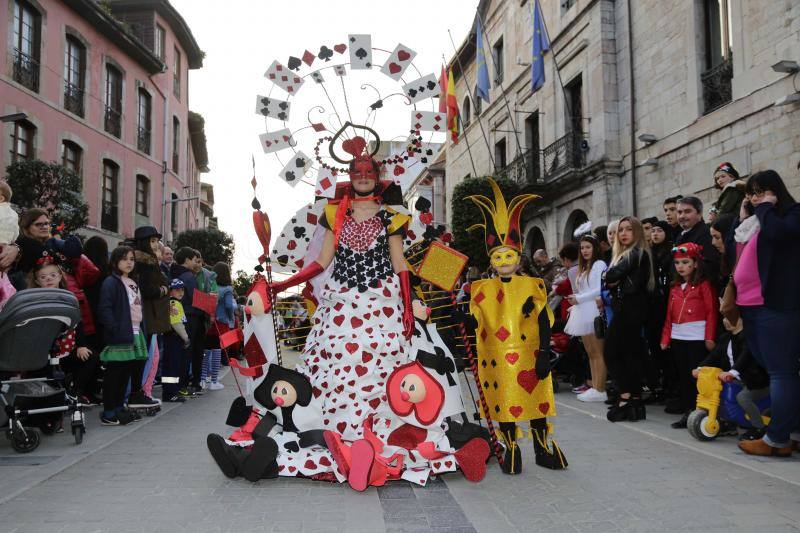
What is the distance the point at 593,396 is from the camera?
7828 millimetres

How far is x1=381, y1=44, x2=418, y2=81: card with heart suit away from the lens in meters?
4.78

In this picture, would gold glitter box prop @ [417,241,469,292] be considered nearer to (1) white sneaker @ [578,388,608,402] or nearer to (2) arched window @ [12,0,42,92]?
(1) white sneaker @ [578,388,608,402]

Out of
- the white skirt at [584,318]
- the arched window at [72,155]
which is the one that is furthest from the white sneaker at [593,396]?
the arched window at [72,155]

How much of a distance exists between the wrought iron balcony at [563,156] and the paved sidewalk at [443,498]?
14881 mm

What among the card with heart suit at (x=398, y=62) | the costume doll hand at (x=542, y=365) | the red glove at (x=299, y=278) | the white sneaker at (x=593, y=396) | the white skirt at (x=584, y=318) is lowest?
the white sneaker at (x=593, y=396)

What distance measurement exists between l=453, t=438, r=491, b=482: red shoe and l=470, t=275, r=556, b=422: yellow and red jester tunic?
1.10 feet

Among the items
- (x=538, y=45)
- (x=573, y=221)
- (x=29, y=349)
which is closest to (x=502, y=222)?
(x=29, y=349)

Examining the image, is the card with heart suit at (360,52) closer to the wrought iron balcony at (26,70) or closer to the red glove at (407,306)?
the red glove at (407,306)

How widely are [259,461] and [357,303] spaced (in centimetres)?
120

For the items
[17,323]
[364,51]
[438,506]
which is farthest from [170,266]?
[438,506]

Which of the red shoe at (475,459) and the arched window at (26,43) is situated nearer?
the red shoe at (475,459)

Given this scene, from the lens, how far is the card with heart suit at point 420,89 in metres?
4.79

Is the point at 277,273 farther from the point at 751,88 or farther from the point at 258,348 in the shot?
the point at 751,88

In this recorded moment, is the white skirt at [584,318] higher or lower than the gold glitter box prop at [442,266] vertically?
lower
